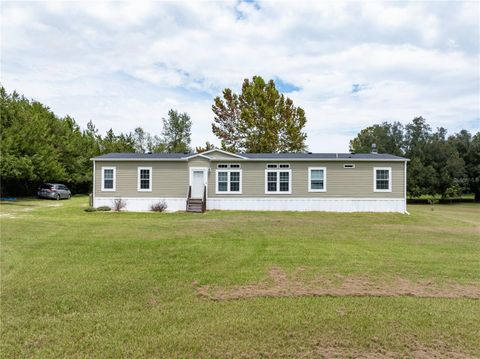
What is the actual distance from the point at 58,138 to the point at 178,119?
24179 millimetres

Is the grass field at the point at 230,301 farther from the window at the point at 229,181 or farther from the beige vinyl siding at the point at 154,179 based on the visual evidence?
the window at the point at 229,181

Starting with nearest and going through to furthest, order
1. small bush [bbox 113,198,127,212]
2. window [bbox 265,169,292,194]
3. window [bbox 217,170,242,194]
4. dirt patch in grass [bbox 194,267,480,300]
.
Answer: dirt patch in grass [bbox 194,267,480,300] → small bush [bbox 113,198,127,212] → window [bbox 265,169,292,194] → window [bbox 217,170,242,194]

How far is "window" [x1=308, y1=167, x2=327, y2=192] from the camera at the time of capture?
21.1 m

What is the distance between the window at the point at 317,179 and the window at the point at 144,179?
9354 mm

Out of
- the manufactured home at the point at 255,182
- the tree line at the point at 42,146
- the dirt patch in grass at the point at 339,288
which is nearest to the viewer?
the dirt patch in grass at the point at 339,288

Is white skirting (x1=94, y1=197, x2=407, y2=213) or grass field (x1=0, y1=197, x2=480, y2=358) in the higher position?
white skirting (x1=94, y1=197, x2=407, y2=213)

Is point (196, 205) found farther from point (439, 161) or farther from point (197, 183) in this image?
point (439, 161)

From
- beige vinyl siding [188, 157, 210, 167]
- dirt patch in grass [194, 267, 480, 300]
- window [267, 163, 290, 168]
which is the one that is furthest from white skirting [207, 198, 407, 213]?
dirt patch in grass [194, 267, 480, 300]

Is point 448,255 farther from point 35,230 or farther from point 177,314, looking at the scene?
point 35,230

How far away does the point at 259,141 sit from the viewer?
40.8 metres

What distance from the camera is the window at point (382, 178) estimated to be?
21000mm

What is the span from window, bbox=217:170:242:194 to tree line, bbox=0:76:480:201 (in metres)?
17.1

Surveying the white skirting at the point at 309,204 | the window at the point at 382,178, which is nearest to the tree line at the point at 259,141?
the white skirting at the point at 309,204

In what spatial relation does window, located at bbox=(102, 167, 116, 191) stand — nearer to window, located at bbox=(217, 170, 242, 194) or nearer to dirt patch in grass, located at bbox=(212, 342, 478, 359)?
window, located at bbox=(217, 170, 242, 194)
